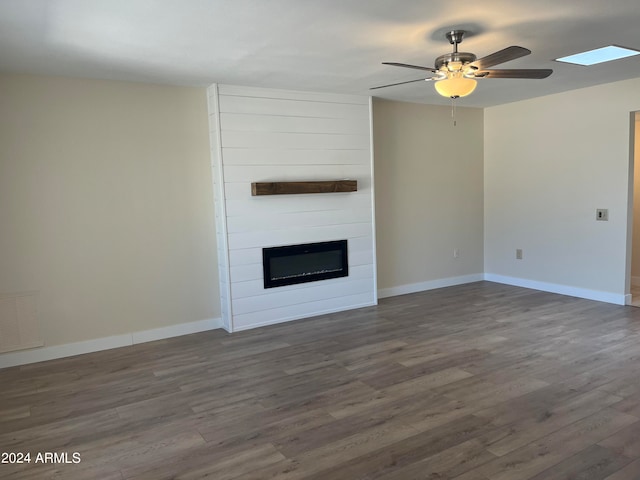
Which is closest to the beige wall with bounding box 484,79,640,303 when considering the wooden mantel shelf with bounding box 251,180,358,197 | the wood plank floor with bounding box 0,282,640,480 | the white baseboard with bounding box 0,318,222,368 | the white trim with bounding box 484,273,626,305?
the white trim with bounding box 484,273,626,305

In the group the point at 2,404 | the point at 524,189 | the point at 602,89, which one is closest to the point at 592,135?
the point at 602,89

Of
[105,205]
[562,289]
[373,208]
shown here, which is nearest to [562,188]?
[562,289]

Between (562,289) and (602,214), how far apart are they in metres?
1.03

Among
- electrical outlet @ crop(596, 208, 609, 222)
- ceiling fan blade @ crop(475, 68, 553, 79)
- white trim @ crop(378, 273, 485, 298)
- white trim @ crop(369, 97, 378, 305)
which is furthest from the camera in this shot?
white trim @ crop(378, 273, 485, 298)

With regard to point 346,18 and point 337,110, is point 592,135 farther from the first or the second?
point 346,18

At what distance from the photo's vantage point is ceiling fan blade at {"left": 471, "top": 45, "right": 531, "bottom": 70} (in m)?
2.66

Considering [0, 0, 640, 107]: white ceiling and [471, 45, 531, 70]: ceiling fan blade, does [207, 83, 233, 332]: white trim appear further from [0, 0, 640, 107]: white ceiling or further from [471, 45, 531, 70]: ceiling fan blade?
[471, 45, 531, 70]: ceiling fan blade

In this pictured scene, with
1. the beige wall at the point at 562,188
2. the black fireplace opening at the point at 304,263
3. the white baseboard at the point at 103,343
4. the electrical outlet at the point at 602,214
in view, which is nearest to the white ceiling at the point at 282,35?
the beige wall at the point at 562,188

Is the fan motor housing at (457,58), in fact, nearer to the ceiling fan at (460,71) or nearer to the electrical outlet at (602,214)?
the ceiling fan at (460,71)

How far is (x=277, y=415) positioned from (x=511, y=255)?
14.8ft

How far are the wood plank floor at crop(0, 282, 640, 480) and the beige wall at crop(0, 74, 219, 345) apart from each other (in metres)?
0.42

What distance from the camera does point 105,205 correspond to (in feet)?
13.8

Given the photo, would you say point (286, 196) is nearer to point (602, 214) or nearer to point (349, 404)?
point (349, 404)

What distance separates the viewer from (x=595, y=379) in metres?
3.24
